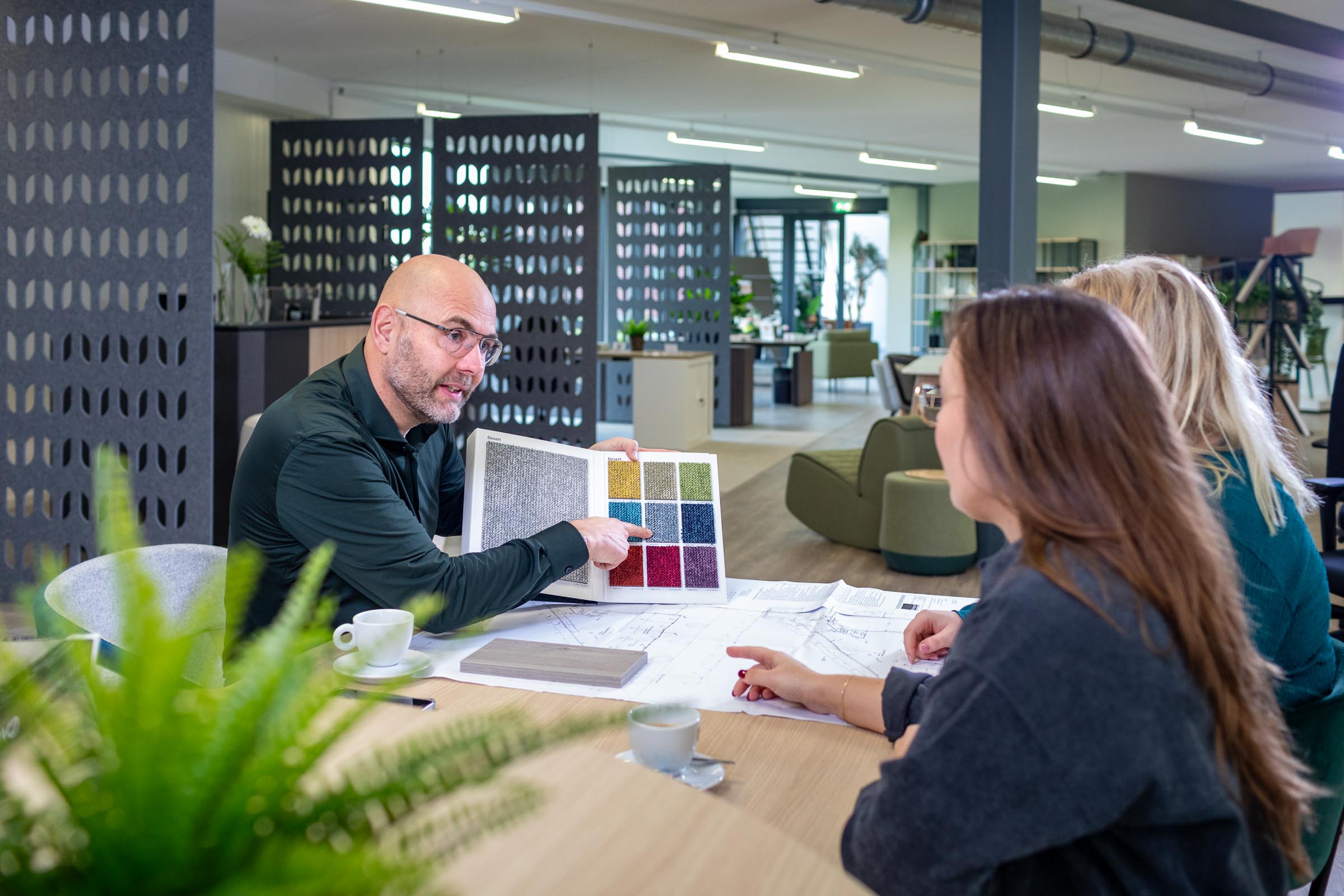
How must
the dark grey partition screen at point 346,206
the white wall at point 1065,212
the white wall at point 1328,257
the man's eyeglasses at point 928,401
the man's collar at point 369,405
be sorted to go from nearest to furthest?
the man's eyeglasses at point 928,401 < the man's collar at point 369,405 < the dark grey partition screen at point 346,206 < the white wall at point 1065,212 < the white wall at point 1328,257

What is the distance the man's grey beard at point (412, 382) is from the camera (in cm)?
228

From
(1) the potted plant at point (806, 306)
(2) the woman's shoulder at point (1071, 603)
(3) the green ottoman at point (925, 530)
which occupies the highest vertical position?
(1) the potted plant at point (806, 306)

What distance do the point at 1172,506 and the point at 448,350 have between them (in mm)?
1604

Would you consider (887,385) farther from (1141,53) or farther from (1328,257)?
(1328,257)

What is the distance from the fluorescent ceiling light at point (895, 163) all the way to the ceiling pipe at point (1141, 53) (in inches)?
199

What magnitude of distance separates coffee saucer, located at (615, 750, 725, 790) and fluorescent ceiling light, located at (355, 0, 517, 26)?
20.1ft

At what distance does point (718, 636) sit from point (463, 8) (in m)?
5.98

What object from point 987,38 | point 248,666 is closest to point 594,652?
point 248,666

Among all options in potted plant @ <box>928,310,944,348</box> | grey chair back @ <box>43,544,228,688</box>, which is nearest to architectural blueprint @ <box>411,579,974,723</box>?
grey chair back @ <box>43,544,228,688</box>

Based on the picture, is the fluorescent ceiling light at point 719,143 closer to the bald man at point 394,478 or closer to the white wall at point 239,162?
the white wall at point 239,162

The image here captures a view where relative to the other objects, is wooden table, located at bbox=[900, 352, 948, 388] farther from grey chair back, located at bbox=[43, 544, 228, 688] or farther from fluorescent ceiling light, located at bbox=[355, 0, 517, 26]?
grey chair back, located at bbox=[43, 544, 228, 688]

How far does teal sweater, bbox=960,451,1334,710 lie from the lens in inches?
59.1

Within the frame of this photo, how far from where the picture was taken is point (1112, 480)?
100 centimetres

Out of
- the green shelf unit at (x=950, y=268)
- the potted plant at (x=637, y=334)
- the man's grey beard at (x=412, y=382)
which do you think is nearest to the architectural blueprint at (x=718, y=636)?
the man's grey beard at (x=412, y=382)
